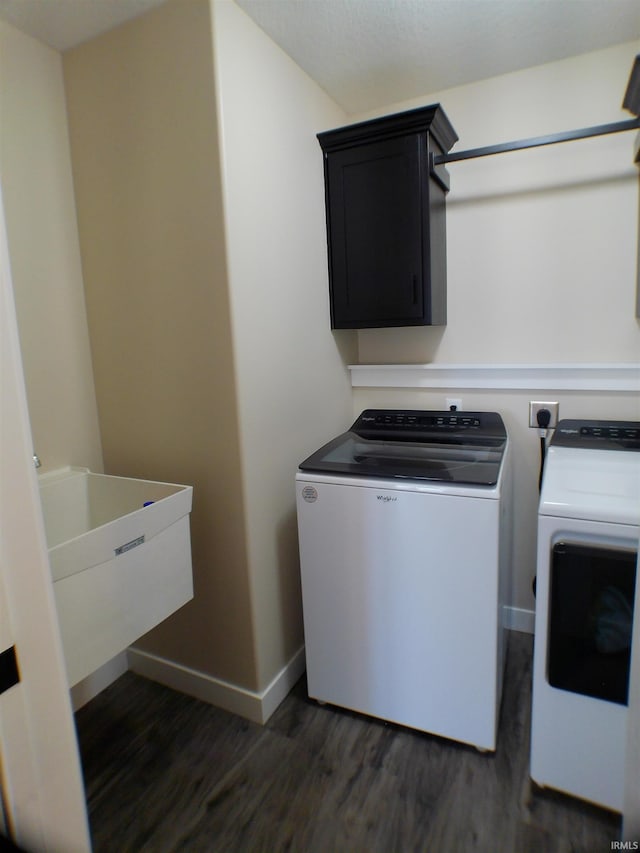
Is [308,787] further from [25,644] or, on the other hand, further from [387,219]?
[387,219]

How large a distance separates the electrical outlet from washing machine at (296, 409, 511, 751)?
0.25 m

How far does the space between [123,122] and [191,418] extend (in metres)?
0.97

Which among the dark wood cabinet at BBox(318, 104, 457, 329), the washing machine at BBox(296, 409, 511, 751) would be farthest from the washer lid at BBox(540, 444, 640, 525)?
the dark wood cabinet at BBox(318, 104, 457, 329)

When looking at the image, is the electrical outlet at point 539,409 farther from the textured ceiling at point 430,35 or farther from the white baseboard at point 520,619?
the textured ceiling at point 430,35

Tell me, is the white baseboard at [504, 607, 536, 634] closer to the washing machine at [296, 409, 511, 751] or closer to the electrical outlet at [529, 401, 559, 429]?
the washing machine at [296, 409, 511, 751]

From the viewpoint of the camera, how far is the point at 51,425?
5.54 ft

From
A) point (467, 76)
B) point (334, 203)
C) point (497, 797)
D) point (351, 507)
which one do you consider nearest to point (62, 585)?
point (351, 507)

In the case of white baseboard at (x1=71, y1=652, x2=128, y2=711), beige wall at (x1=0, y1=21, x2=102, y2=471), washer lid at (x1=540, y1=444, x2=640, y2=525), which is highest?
beige wall at (x1=0, y1=21, x2=102, y2=471)

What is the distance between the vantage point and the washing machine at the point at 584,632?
1.24m

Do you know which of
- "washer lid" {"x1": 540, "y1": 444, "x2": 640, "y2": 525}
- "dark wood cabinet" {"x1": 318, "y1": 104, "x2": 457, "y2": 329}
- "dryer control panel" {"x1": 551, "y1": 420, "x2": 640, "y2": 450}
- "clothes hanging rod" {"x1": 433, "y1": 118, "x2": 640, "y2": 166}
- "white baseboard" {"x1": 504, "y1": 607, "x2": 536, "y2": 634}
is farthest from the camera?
"white baseboard" {"x1": 504, "y1": 607, "x2": 536, "y2": 634}

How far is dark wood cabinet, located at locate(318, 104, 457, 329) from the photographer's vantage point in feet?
5.78

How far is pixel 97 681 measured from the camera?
1880 mm

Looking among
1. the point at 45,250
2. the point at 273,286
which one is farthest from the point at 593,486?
the point at 45,250

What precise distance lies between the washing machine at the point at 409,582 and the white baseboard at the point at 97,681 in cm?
80
